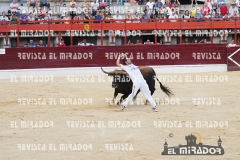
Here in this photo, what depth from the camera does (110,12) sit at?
24.0 m

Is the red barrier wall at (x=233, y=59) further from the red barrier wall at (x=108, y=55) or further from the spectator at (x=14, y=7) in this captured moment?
the spectator at (x=14, y=7)

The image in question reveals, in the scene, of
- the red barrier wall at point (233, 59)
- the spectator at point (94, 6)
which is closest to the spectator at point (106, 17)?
the spectator at point (94, 6)

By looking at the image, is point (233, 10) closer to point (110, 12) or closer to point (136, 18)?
point (136, 18)

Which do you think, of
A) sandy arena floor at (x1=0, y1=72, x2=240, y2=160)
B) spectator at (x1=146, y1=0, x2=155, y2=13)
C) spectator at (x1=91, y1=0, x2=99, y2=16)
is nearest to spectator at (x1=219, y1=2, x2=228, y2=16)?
spectator at (x1=146, y1=0, x2=155, y2=13)

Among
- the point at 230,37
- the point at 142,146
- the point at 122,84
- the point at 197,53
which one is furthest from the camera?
the point at 230,37

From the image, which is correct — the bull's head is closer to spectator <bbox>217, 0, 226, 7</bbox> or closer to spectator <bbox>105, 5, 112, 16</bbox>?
spectator <bbox>105, 5, 112, 16</bbox>

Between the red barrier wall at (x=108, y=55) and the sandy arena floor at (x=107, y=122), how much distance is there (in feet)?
12.4

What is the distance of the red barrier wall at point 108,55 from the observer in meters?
21.6

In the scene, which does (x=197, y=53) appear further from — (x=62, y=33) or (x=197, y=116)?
(x=197, y=116)

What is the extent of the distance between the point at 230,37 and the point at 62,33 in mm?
6622

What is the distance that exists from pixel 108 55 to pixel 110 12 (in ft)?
8.17

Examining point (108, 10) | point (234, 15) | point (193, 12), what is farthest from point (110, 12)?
point (234, 15)

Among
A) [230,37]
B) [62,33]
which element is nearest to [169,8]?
[230,37]

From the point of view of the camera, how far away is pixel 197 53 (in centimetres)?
2242
